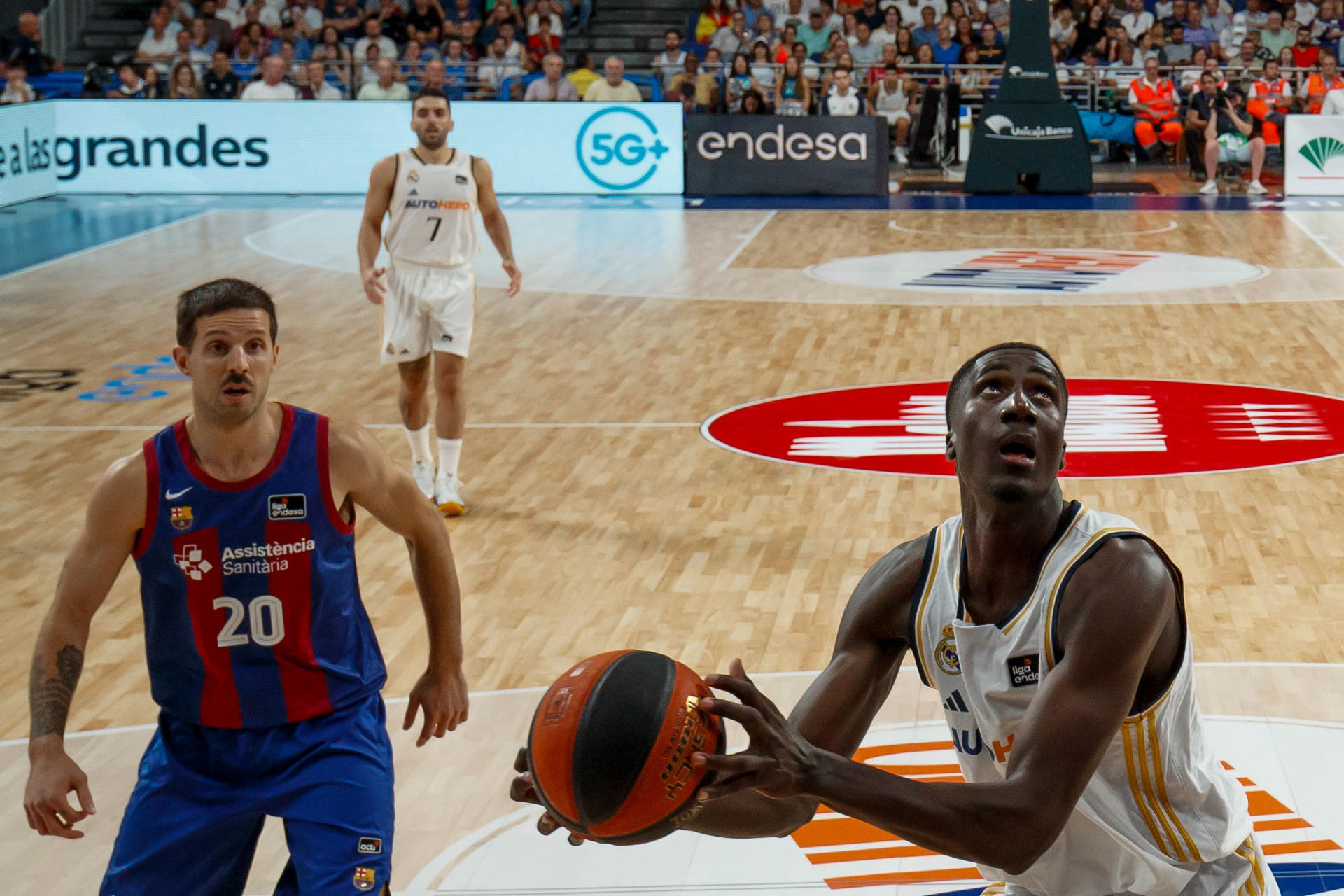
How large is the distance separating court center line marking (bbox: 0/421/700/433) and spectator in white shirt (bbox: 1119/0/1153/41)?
51.6 ft

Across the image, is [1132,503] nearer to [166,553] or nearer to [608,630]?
[608,630]

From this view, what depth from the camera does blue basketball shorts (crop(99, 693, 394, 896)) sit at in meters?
3.37

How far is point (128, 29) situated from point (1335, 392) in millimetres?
20277

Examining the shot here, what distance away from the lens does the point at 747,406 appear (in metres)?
10.0

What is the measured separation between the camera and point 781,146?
2012 cm

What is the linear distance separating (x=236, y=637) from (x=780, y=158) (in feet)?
56.6

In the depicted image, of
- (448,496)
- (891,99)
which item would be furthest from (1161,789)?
(891,99)

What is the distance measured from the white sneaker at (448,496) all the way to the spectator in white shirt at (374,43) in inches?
620

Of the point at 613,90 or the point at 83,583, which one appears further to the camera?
the point at 613,90

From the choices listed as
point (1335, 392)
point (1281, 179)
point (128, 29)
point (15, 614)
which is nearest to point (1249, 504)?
point (1335, 392)

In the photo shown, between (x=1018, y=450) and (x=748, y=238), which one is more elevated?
(x=1018, y=450)

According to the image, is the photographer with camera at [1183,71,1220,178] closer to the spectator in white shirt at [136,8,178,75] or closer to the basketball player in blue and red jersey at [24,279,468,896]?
the spectator in white shirt at [136,8,178,75]

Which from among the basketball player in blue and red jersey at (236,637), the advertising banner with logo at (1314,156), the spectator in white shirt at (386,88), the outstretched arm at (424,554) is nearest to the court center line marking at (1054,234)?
the advertising banner with logo at (1314,156)

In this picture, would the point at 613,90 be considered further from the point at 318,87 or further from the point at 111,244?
the point at 111,244
